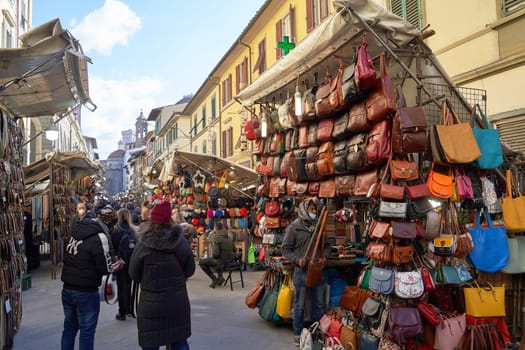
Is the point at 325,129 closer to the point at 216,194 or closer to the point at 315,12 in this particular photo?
the point at 216,194

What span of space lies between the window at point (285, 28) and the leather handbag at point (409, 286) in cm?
1324

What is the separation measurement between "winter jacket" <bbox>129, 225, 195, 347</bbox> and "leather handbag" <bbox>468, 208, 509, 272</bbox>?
3521 mm

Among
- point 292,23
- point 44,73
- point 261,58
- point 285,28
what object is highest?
point 285,28

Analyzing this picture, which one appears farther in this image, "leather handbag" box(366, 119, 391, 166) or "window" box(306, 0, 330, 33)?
"window" box(306, 0, 330, 33)

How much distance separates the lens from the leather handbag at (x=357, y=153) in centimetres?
520

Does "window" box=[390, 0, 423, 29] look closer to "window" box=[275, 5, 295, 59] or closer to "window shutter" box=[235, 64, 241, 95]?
"window" box=[275, 5, 295, 59]

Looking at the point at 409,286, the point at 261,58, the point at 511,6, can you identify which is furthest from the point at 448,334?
the point at 261,58

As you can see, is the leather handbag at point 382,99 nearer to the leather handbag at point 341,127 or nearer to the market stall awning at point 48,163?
the leather handbag at point 341,127

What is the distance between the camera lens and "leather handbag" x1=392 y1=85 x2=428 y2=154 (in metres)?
4.66

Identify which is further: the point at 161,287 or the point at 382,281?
the point at 382,281

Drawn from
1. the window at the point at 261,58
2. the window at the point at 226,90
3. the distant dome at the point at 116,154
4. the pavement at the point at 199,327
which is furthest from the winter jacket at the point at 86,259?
the distant dome at the point at 116,154

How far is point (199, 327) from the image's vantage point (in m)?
7.07

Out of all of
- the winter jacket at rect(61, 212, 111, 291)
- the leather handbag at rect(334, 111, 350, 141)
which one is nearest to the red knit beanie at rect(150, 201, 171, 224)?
the winter jacket at rect(61, 212, 111, 291)

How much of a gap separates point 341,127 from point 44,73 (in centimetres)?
428
